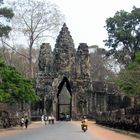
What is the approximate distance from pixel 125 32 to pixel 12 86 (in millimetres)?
28799

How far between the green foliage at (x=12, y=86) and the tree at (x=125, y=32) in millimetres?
23811

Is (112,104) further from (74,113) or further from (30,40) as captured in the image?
(30,40)

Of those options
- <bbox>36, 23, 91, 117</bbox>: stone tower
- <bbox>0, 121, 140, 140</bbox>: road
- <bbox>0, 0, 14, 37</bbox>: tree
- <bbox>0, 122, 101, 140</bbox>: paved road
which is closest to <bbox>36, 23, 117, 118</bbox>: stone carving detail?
<bbox>36, 23, 91, 117</bbox>: stone tower

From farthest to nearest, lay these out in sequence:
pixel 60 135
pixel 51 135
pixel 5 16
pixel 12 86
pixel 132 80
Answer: pixel 5 16
pixel 12 86
pixel 132 80
pixel 60 135
pixel 51 135

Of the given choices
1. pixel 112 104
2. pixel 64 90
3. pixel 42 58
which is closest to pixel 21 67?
pixel 64 90

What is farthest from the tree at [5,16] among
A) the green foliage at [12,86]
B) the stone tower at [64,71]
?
the stone tower at [64,71]

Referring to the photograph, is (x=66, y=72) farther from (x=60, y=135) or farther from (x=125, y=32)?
(x=60, y=135)

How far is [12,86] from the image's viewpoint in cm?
4112

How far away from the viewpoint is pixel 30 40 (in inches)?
2414

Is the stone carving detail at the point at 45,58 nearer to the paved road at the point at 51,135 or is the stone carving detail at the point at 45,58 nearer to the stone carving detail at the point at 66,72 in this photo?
the stone carving detail at the point at 66,72

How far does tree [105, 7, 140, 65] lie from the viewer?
66625mm

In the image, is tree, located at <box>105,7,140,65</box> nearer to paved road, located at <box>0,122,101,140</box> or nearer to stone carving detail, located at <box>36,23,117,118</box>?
stone carving detail, located at <box>36,23,117,118</box>

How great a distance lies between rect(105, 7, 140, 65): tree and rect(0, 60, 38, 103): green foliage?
78.1 ft

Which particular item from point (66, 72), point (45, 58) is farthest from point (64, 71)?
point (45, 58)
